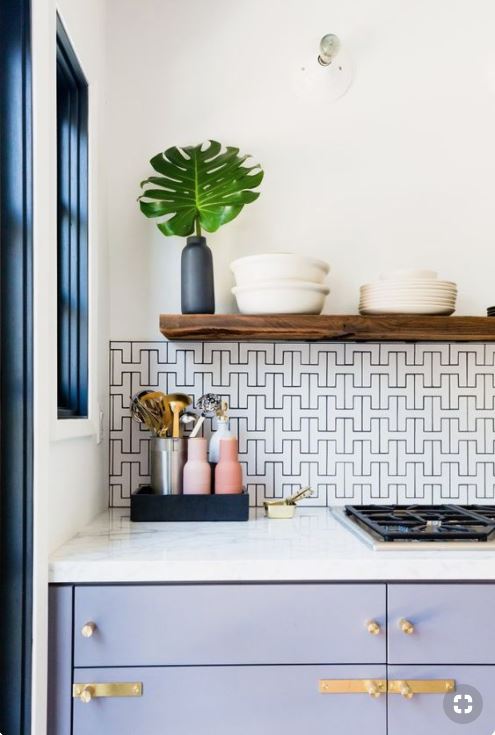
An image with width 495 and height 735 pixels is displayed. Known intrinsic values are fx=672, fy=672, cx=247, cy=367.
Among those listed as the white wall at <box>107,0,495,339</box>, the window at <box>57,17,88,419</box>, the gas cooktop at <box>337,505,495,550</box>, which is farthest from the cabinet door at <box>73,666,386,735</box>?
the white wall at <box>107,0,495,339</box>

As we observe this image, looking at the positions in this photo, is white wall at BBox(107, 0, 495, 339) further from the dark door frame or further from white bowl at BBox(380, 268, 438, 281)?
the dark door frame

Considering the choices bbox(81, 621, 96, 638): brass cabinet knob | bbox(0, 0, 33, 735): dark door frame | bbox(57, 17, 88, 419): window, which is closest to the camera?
bbox(0, 0, 33, 735): dark door frame

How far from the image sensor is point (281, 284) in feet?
6.08

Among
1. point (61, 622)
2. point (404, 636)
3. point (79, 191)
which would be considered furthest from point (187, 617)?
point (79, 191)

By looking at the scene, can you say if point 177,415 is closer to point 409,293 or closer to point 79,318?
point 79,318

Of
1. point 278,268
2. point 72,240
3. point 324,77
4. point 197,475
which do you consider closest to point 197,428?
point 197,475

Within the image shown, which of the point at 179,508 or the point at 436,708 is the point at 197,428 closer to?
the point at 179,508

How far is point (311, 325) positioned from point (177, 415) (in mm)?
483

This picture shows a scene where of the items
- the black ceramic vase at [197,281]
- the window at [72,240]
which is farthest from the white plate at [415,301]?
the window at [72,240]

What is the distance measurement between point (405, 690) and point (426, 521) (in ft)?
1.44

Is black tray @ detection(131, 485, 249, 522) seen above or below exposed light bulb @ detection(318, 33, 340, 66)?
below

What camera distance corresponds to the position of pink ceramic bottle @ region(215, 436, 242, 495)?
6.35ft

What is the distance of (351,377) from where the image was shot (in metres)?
2.15

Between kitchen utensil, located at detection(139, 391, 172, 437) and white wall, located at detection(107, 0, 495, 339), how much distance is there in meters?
0.25
